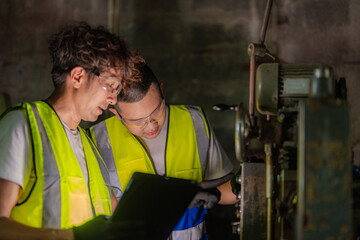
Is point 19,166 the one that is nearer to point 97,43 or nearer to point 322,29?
point 97,43

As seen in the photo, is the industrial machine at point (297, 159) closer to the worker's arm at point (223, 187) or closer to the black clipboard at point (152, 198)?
the black clipboard at point (152, 198)

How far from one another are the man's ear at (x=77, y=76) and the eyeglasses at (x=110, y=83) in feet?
0.29

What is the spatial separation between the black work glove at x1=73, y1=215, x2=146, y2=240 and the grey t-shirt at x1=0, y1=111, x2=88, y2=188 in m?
0.37

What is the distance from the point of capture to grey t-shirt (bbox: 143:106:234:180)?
106 inches

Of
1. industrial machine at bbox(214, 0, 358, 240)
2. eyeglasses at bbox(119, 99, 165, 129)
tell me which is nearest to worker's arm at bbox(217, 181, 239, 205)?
industrial machine at bbox(214, 0, 358, 240)

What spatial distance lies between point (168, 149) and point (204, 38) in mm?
1274

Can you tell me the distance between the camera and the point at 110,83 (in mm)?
2170

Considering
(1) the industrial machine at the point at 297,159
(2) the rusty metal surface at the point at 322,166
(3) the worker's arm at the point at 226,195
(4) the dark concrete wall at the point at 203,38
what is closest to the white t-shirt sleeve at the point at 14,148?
(1) the industrial machine at the point at 297,159

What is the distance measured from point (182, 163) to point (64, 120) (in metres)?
1.02

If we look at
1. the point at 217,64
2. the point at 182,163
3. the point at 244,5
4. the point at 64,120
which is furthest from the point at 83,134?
the point at 244,5

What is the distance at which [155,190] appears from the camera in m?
1.60

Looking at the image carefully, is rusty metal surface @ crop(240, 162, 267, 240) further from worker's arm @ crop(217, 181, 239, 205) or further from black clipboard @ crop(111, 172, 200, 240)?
worker's arm @ crop(217, 181, 239, 205)

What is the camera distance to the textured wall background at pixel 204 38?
3.18 metres

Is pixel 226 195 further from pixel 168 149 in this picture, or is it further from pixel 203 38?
pixel 203 38
